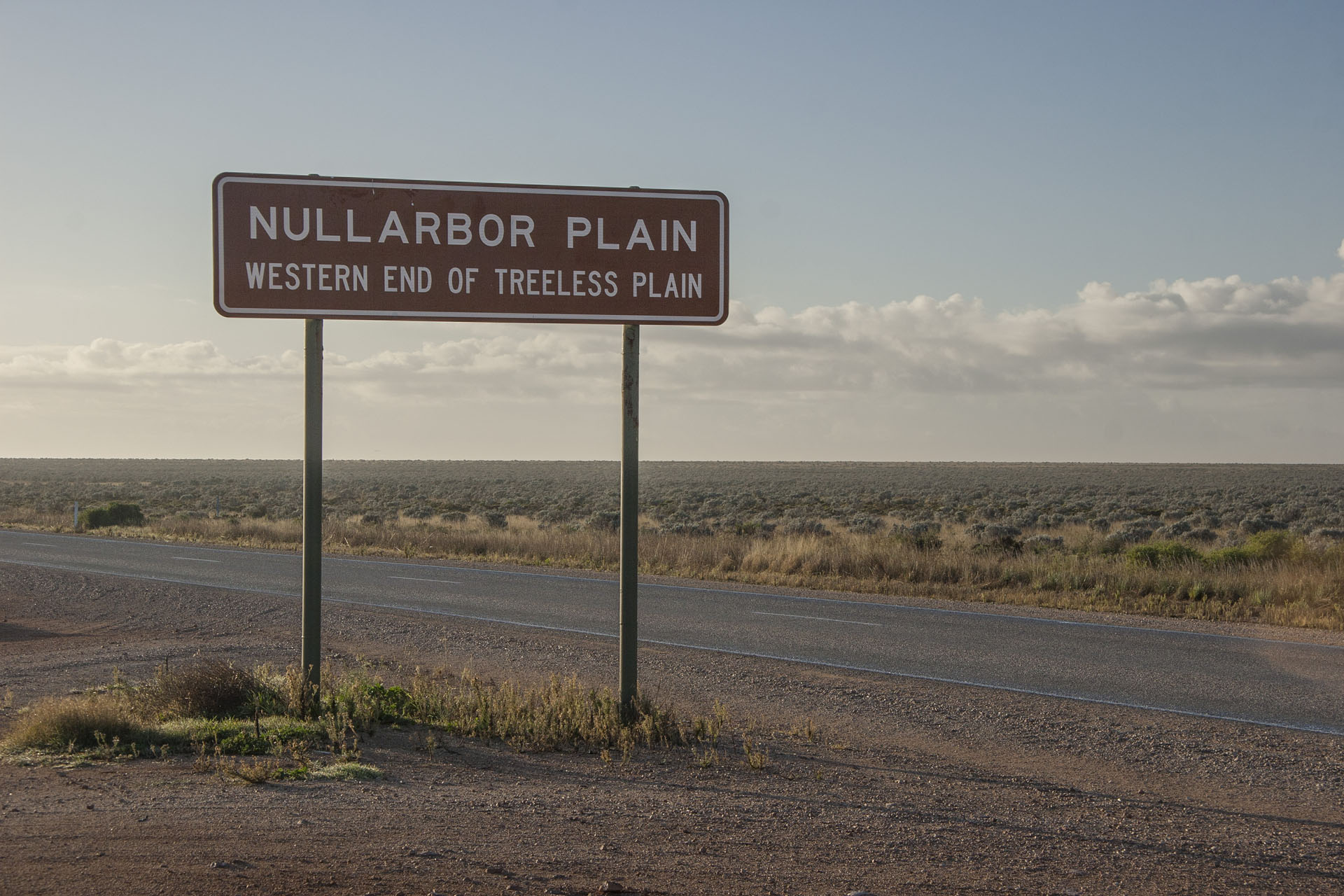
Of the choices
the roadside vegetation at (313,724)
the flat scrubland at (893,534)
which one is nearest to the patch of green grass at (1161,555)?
the flat scrubland at (893,534)

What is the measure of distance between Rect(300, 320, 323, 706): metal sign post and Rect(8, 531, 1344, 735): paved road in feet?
18.9

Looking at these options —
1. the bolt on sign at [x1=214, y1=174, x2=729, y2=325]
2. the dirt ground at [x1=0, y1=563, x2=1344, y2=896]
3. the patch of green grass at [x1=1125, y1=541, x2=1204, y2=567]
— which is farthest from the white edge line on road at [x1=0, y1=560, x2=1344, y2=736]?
the patch of green grass at [x1=1125, y1=541, x2=1204, y2=567]

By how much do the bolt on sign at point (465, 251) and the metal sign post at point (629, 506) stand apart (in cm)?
28

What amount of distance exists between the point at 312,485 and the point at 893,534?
18859mm

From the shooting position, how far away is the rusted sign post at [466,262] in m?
7.33

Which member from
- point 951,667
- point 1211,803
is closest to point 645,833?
point 1211,803

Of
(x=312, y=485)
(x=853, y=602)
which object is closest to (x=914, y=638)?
(x=853, y=602)

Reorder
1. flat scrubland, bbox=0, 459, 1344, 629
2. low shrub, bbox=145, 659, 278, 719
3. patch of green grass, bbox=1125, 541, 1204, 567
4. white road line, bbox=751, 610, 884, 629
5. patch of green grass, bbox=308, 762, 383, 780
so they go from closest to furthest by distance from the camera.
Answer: patch of green grass, bbox=308, 762, 383, 780
low shrub, bbox=145, 659, 278, 719
white road line, bbox=751, 610, 884, 629
flat scrubland, bbox=0, 459, 1344, 629
patch of green grass, bbox=1125, 541, 1204, 567

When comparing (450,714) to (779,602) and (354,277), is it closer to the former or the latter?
(354,277)

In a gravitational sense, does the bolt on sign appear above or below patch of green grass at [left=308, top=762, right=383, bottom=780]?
above

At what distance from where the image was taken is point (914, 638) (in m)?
13.0

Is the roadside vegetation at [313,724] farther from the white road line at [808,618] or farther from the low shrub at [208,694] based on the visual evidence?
the white road line at [808,618]

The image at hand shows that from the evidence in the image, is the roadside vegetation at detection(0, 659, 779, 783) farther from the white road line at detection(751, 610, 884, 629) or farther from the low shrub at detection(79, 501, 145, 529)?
the low shrub at detection(79, 501, 145, 529)

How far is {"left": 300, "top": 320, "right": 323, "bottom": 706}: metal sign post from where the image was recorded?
7398mm
